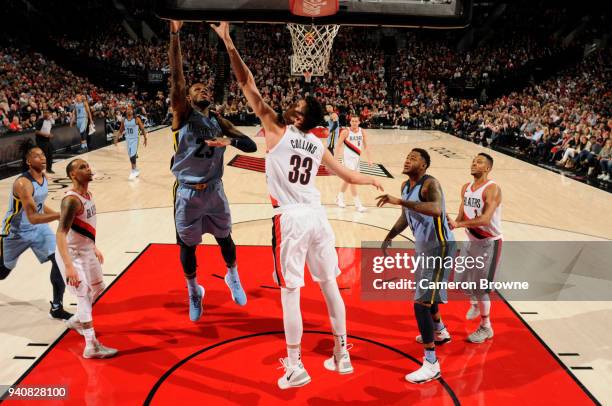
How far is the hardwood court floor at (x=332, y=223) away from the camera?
Answer: 441 cm

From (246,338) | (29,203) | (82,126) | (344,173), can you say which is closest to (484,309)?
(344,173)

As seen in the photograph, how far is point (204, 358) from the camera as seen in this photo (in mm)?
4047

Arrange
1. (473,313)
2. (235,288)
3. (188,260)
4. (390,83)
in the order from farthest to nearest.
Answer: (390,83) → (235,288) → (473,313) → (188,260)

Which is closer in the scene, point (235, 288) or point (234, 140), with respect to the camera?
point (234, 140)

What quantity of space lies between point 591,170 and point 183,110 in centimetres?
1213

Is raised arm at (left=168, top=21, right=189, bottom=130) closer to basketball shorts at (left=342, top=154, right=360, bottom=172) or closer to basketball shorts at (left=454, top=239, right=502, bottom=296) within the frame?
basketball shorts at (left=454, top=239, right=502, bottom=296)

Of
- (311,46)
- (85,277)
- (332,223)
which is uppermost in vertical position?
(311,46)

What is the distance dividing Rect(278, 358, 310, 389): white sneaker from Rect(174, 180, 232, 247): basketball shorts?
64.1 inches

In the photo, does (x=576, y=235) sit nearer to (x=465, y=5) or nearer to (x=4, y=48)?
(x=465, y=5)

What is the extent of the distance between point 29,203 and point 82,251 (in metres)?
0.75

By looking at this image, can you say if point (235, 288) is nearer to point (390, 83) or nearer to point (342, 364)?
point (342, 364)

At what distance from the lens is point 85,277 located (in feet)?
12.8

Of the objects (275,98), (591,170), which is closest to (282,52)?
(275,98)

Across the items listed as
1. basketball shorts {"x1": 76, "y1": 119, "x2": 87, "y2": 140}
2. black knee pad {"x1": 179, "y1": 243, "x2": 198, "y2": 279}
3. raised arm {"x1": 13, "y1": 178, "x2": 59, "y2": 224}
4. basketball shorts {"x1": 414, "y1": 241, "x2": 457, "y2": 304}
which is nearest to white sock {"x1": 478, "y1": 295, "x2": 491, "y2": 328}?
basketball shorts {"x1": 414, "y1": 241, "x2": 457, "y2": 304}
